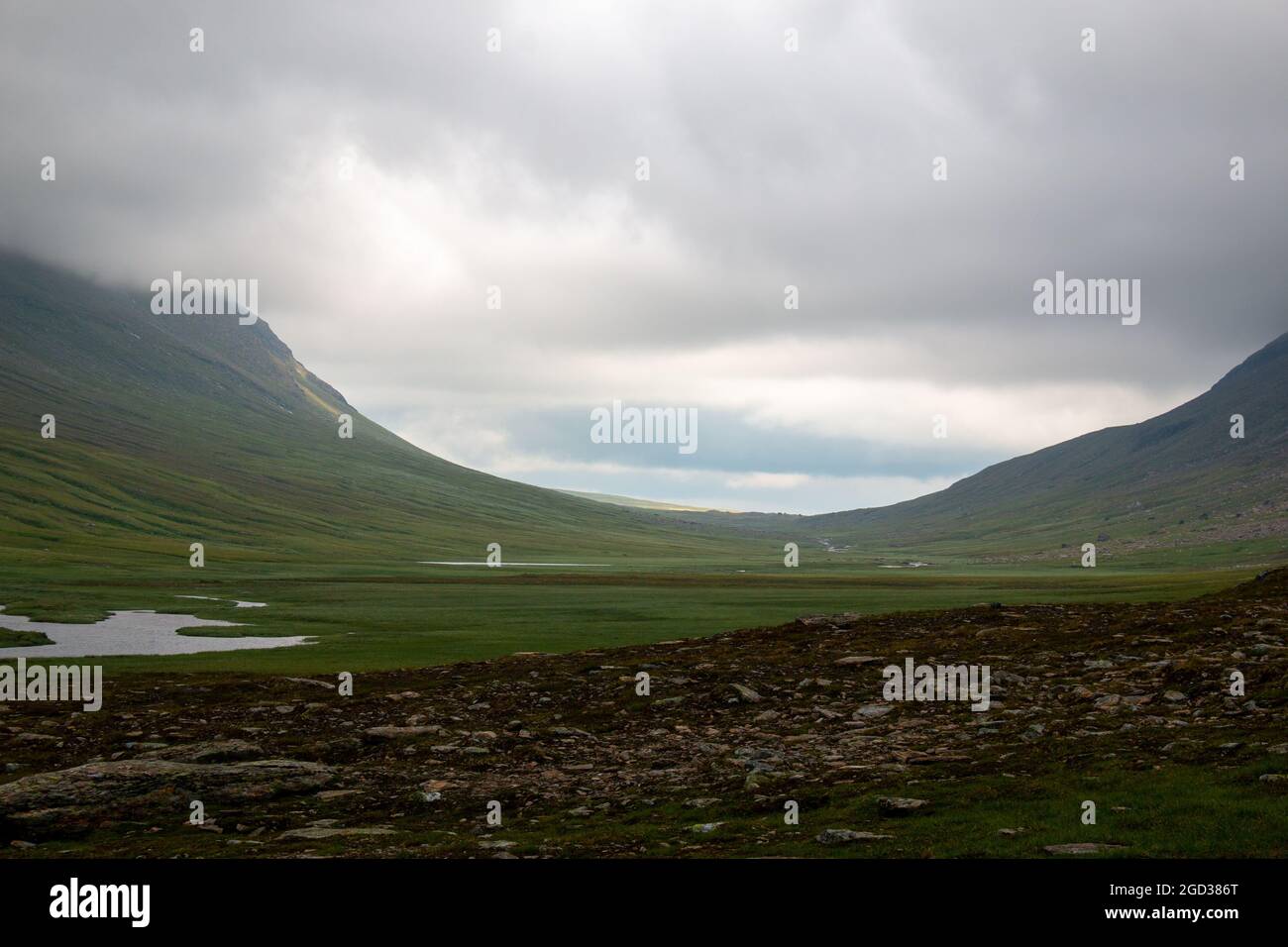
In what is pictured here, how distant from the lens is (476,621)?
274ft

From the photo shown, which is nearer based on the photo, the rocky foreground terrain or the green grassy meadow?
the rocky foreground terrain

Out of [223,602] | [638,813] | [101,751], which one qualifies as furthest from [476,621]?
[638,813]

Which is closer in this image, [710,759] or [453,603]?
[710,759]

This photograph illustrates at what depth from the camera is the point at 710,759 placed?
27.2 metres

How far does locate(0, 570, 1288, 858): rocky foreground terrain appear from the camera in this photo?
18328 millimetres

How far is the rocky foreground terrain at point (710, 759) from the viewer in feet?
60.1

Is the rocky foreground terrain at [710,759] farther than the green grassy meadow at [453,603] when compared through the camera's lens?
No

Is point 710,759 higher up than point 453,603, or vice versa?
point 710,759
